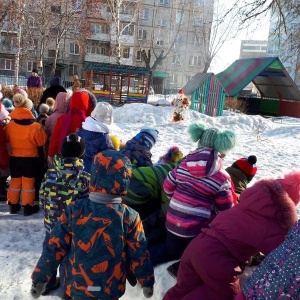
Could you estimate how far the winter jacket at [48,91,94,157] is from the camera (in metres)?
4.43

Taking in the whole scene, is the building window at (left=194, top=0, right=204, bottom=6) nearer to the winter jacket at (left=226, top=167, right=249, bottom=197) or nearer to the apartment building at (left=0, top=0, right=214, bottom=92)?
the apartment building at (left=0, top=0, right=214, bottom=92)

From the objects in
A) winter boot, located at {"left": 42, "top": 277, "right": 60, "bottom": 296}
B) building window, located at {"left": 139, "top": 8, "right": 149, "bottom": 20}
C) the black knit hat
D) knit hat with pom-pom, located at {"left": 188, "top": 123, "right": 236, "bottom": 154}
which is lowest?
winter boot, located at {"left": 42, "top": 277, "right": 60, "bottom": 296}

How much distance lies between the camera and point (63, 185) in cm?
302

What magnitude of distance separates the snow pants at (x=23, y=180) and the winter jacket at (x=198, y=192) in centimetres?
234

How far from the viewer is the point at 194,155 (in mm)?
2904

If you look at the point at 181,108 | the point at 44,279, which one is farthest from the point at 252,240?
the point at 181,108

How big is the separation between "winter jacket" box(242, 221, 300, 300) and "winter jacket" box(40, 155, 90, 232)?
1695 mm

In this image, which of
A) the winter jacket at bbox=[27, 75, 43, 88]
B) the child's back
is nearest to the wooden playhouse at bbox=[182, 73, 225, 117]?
the winter jacket at bbox=[27, 75, 43, 88]

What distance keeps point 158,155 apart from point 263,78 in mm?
14707

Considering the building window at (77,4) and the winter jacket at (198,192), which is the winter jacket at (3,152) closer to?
the winter jacket at (198,192)

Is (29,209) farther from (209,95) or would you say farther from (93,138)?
(209,95)

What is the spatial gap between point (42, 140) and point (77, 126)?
502 millimetres

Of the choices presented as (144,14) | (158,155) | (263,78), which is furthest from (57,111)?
(144,14)

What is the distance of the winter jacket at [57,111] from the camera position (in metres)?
4.84
